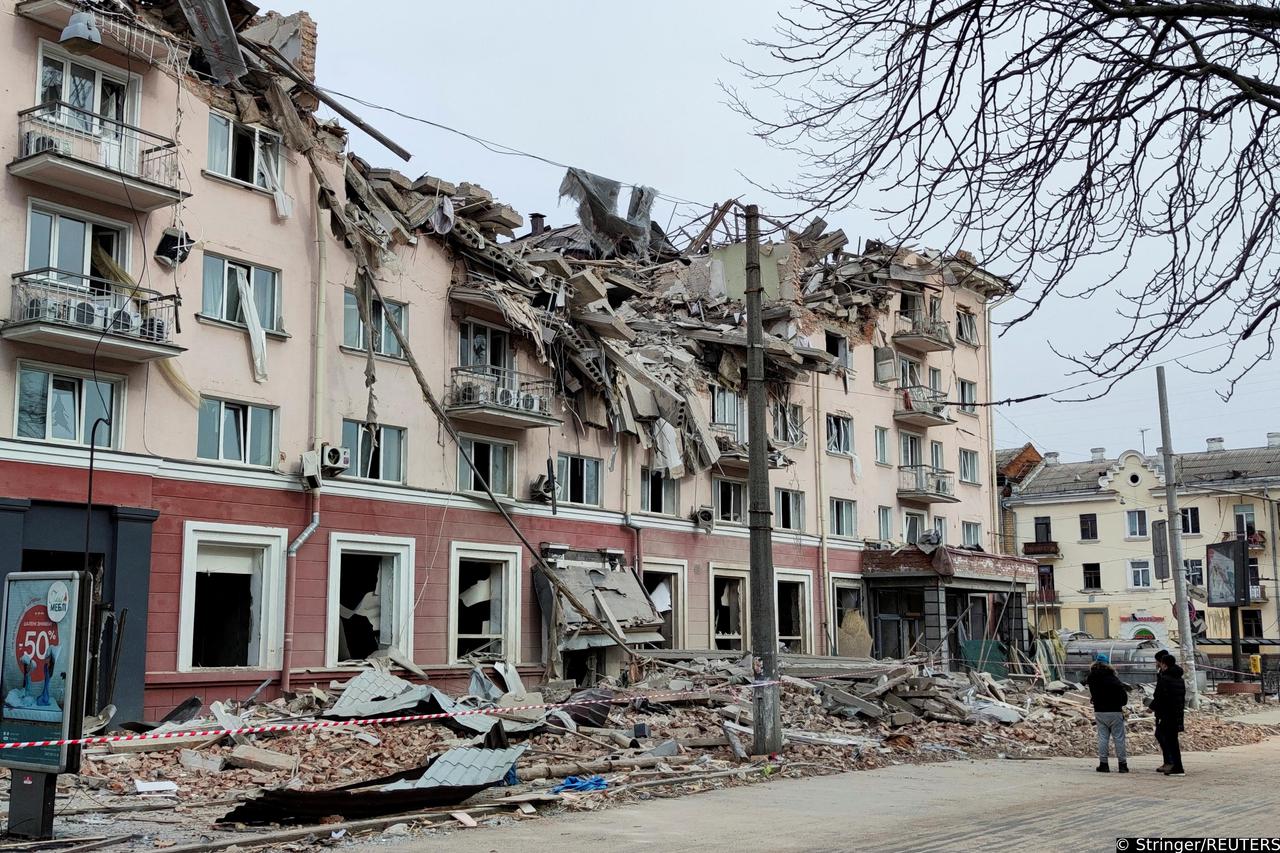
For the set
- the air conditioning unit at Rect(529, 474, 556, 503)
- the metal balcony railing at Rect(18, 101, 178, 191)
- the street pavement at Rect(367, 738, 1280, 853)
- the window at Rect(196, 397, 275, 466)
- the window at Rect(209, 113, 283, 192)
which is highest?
the window at Rect(209, 113, 283, 192)

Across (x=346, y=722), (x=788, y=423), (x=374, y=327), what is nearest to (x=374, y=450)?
(x=374, y=327)

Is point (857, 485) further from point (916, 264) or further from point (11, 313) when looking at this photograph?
point (11, 313)

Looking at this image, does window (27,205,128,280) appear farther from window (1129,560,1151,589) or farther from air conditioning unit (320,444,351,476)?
window (1129,560,1151,589)

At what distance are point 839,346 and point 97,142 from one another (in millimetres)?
25621

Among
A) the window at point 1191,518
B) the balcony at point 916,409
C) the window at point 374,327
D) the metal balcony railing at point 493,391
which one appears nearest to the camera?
the window at point 374,327

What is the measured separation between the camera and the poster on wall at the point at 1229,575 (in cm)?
3522

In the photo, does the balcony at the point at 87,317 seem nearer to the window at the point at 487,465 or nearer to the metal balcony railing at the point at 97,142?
the metal balcony railing at the point at 97,142

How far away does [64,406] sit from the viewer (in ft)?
67.4

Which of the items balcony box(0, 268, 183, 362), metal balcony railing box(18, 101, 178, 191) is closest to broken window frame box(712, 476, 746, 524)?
balcony box(0, 268, 183, 362)

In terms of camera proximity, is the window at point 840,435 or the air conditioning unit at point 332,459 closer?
the air conditioning unit at point 332,459

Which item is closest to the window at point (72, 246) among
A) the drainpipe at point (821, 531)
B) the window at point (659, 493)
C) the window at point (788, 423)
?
the window at point (659, 493)

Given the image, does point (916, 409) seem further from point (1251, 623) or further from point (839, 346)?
point (1251, 623)

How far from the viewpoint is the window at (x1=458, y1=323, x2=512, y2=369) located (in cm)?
2838

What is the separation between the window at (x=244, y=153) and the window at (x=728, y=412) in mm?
15448
